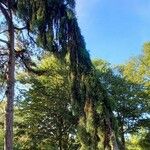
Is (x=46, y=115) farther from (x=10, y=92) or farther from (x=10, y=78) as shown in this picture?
(x=10, y=92)

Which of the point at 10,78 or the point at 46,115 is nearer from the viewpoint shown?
the point at 10,78

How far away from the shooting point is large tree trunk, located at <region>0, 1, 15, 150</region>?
1690cm

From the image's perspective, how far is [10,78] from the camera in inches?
699

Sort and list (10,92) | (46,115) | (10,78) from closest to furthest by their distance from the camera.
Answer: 1. (10,92)
2. (10,78)
3. (46,115)

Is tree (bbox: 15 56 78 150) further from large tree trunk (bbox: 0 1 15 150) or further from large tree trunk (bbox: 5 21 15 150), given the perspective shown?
large tree trunk (bbox: 5 21 15 150)

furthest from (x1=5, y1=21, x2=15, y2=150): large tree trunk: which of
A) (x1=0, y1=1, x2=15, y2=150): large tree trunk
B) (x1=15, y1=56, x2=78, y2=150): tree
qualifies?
(x1=15, y1=56, x2=78, y2=150): tree

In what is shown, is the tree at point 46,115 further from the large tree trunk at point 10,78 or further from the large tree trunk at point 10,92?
the large tree trunk at point 10,92

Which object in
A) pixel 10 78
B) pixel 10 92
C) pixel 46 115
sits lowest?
pixel 10 92

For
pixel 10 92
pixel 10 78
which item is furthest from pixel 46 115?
pixel 10 92

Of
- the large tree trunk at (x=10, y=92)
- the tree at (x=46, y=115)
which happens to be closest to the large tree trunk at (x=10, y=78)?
the large tree trunk at (x=10, y=92)

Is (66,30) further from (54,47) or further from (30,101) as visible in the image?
(30,101)

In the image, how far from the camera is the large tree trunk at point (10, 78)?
1690cm

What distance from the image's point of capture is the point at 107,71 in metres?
39.3

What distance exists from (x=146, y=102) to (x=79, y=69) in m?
22.3
